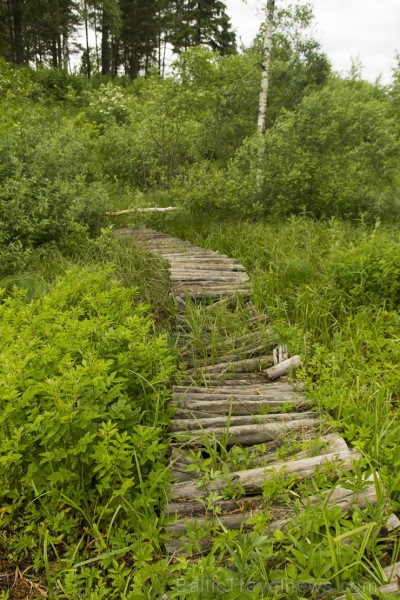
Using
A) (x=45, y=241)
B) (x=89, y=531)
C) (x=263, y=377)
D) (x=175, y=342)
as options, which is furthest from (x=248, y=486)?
(x=45, y=241)

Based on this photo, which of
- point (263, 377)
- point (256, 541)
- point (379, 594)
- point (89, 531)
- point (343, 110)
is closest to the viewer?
point (379, 594)

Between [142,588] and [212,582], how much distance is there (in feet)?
1.34

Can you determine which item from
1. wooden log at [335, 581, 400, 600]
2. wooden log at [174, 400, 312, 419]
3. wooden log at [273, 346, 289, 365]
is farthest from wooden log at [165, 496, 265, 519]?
wooden log at [273, 346, 289, 365]

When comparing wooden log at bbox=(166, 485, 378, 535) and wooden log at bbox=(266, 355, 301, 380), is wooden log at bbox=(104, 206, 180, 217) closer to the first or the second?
wooden log at bbox=(266, 355, 301, 380)

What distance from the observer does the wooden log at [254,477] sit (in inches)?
99.7

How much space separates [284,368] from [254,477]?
1.41 meters

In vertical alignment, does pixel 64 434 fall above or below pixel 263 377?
above

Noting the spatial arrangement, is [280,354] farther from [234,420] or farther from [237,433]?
[237,433]

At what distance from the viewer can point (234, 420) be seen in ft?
10.4

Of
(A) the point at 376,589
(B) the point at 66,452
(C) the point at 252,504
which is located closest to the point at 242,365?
(C) the point at 252,504

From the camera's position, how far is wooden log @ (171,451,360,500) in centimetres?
253

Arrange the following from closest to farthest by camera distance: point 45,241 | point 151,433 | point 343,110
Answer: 1. point 151,433
2. point 45,241
3. point 343,110

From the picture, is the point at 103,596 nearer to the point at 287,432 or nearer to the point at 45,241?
the point at 287,432

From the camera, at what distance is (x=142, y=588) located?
6.70ft
